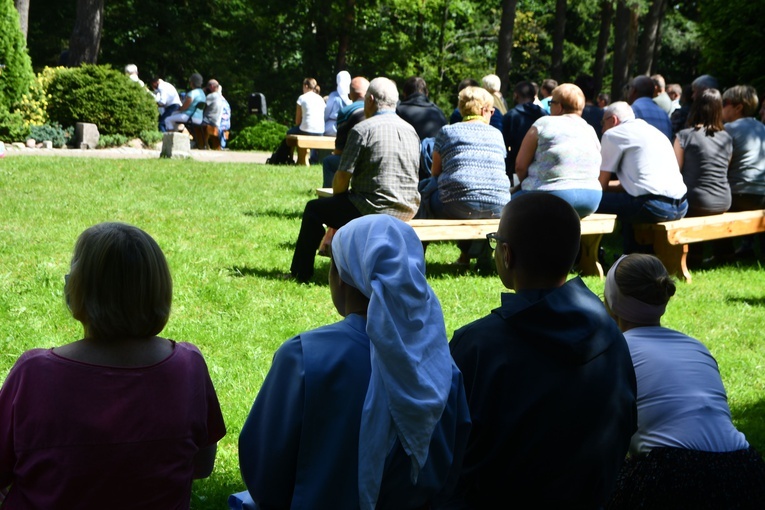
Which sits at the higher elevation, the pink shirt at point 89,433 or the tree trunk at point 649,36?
the tree trunk at point 649,36

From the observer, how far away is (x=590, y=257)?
8.70 metres

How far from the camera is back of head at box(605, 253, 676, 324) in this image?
3.58 m

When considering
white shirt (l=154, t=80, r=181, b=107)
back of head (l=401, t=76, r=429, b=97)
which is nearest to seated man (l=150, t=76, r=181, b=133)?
white shirt (l=154, t=80, r=181, b=107)

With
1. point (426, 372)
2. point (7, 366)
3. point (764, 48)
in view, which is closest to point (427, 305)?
point (426, 372)

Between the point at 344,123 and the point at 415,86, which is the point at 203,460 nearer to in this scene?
the point at 344,123

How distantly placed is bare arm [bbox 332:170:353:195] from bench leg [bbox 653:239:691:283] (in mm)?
2972

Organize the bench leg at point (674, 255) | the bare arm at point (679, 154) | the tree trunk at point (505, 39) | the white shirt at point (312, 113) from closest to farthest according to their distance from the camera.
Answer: the bench leg at point (674, 255)
the bare arm at point (679, 154)
the white shirt at point (312, 113)
the tree trunk at point (505, 39)

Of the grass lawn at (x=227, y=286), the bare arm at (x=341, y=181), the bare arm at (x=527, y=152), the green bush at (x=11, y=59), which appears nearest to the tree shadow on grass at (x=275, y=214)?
the grass lawn at (x=227, y=286)

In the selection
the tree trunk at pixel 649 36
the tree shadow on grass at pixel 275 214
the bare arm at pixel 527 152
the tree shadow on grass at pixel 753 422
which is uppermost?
the tree trunk at pixel 649 36

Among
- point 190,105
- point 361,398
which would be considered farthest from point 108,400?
point 190,105

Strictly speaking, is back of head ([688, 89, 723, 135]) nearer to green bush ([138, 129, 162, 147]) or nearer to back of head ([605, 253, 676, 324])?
back of head ([605, 253, 676, 324])

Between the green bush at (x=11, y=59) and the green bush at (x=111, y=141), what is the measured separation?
5.66 feet

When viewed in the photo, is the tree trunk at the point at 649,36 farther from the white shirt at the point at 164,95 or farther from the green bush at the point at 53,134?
the green bush at the point at 53,134

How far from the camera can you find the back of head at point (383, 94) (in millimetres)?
7676
